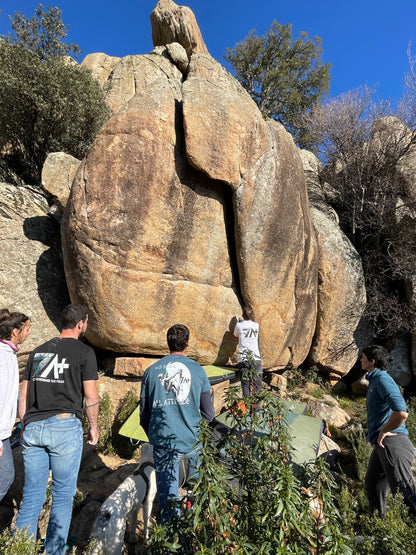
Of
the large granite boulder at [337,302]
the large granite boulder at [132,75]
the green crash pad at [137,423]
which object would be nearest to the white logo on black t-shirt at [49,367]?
the green crash pad at [137,423]

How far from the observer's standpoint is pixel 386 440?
3.59 m

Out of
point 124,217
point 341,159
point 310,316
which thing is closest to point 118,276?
point 124,217

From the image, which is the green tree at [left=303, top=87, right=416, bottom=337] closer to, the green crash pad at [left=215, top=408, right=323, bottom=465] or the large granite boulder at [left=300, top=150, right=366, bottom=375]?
the large granite boulder at [left=300, top=150, right=366, bottom=375]

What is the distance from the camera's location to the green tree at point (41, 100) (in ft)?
32.1

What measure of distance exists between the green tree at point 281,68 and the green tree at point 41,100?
14.3m

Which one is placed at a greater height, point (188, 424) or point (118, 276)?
point (118, 276)

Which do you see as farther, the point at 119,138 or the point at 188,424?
the point at 119,138

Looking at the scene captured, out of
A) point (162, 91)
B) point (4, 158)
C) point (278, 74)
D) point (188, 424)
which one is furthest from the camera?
point (278, 74)

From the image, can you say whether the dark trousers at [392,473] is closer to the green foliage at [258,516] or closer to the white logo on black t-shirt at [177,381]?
the green foliage at [258,516]

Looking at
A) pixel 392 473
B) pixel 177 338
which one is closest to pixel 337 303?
pixel 392 473

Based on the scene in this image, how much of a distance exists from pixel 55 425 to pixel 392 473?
3473 millimetres

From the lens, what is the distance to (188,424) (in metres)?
2.90

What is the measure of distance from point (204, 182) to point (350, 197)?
6.73 m

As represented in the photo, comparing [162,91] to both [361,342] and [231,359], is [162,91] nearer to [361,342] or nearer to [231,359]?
[231,359]
